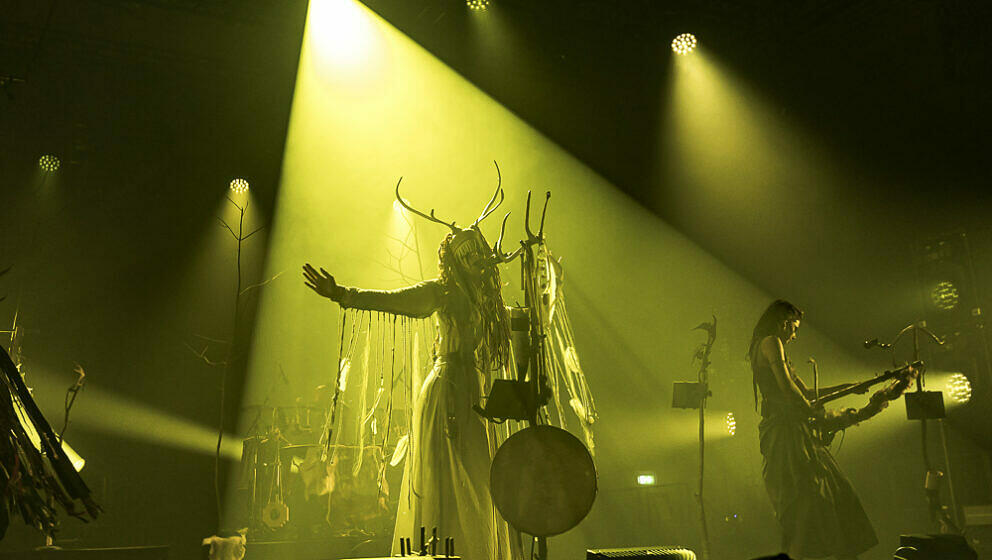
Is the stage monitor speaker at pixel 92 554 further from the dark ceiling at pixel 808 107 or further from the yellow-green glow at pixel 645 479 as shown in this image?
the dark ceiling at pixel 808 107

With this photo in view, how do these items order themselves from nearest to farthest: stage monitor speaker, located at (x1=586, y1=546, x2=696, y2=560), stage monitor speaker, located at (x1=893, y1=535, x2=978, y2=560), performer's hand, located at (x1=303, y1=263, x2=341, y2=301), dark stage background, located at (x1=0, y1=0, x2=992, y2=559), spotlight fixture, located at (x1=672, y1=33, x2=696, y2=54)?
stage monitor speaker, located at (x1=586, y1=546, x2=696, y2=560) → stage monitor speaker, located at (x1=893, y1=535, x2=978, y2=560) → performer's hand, located at (x1=303, y1=263, x2=341, y2=301) → dark stage background, located at (x1=0, y1=0, x2=992, y2=559) → spotlight fixture, located at (x1=672, y1=33, x2=696, y2=54)

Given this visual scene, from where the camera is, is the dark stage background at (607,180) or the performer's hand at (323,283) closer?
the performer's hand at (323,283)

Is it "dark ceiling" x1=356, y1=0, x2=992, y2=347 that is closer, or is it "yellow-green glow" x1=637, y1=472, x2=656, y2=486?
"dark ceiling" x1=356, y1=0, x2=992, y2=347

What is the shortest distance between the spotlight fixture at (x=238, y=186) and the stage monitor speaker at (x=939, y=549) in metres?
5.43

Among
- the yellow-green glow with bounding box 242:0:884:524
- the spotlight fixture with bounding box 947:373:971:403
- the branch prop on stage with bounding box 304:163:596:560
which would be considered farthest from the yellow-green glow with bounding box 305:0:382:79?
the spotlight fixture with bounding box 947:373:971:403

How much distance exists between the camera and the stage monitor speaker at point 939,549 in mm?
3174

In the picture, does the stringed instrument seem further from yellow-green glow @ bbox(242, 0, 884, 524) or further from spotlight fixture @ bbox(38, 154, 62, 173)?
spotlight fixture @ bbox(38, 154, 62, 173)

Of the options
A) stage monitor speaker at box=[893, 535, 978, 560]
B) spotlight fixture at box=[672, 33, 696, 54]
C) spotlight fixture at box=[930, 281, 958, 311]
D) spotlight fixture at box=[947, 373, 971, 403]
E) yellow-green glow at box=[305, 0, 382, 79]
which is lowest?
stage monitor speaker at box=[893, 535, 978, 560]

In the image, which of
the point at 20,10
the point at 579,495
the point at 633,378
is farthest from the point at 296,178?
the point at 579,495

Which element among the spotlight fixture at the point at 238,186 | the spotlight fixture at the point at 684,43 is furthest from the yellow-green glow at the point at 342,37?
the spotlight fixture at the point at 684,43

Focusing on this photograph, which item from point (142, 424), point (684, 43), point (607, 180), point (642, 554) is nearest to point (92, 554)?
point (642, 554)

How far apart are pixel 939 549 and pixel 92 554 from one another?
128 inches

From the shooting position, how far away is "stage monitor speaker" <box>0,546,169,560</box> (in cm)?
152

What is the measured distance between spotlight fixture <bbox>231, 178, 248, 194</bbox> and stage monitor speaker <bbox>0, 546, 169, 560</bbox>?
4.98 m
